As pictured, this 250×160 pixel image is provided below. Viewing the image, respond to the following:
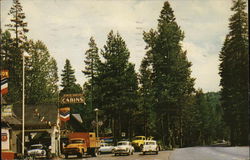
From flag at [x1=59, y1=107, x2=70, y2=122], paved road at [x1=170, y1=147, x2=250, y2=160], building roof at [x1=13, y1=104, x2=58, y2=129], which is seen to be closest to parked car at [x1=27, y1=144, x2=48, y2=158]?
building roof at [x1=13, y1=104, x2=58, y2=129]

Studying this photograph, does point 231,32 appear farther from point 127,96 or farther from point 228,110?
point 127,96

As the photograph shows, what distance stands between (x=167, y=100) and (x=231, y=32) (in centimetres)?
1379

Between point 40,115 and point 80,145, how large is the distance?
35.8 ft

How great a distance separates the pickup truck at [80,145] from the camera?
34.9 m

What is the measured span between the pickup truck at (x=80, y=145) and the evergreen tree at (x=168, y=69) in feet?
58.9

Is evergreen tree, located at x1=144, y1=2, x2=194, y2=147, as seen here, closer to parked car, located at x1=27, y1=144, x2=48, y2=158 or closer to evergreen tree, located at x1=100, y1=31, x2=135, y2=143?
evergreen tree, located at x1=100, y1=31, x2=135, y2=143

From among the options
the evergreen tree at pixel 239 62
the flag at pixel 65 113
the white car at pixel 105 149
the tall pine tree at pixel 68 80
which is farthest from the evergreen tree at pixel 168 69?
the tall pine tree at pixel 68 80

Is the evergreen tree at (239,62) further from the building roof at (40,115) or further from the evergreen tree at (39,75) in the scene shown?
the evergreen tree at (39,75)

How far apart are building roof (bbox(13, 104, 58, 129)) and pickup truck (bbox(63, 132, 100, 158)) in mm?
5252

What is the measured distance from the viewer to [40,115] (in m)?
44.6

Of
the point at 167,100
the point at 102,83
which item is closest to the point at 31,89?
the point at 102,83

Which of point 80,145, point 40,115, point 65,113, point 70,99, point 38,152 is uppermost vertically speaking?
point 70,99

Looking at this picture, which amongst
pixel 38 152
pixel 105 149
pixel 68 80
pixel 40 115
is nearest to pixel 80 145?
pixel 38 152

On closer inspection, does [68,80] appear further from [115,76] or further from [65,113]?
[65,113]
